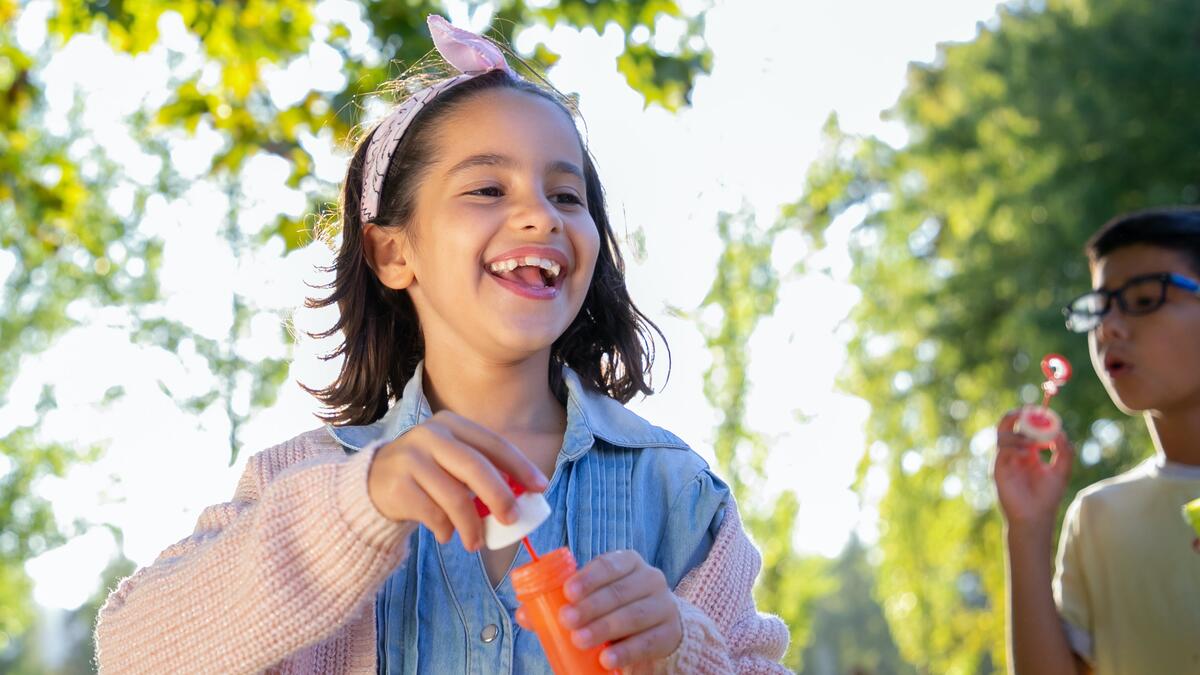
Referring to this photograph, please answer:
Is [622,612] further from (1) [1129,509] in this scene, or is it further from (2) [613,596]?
(1) [1129,509]

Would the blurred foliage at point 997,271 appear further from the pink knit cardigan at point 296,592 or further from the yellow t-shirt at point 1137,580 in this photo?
the pink knit cardigan at point 296,592

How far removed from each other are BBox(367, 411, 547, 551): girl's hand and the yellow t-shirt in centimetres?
A: 194

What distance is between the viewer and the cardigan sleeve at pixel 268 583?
1.54 meters

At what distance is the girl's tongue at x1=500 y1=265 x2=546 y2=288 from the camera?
2.01 m

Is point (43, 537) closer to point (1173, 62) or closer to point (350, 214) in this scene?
point (1173, 62)

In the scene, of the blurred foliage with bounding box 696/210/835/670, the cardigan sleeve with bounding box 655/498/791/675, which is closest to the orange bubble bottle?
the cardigan sleeve with bounding box 655/498/791/675

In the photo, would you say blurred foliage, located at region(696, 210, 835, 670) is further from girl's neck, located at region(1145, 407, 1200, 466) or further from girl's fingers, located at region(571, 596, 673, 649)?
girl's fingers, located at region(571, 596, 673, 649)

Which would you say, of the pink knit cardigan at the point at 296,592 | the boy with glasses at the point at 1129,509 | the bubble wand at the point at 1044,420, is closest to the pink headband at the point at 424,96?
the pink knit cardigan at the point at 296,592

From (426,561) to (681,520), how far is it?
0.38m

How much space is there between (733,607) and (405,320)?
826mm

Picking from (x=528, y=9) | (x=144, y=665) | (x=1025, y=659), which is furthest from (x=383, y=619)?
(x=528, y=9)

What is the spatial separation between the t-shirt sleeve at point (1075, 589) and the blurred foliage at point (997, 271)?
27.7ft

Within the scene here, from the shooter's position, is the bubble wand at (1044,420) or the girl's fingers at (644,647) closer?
the girl's fingers at (644,647)

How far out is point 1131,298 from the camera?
3104mm
